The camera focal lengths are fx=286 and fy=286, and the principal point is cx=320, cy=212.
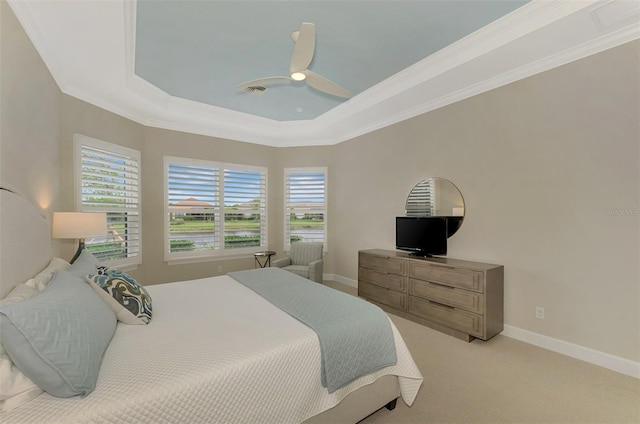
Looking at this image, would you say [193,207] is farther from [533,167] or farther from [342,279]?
[533,167]

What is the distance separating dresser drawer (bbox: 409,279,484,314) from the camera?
2.91 metres

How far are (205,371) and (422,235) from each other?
3.05 m

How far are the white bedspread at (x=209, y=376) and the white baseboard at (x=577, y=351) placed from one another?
178cm

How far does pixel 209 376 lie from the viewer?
126cm

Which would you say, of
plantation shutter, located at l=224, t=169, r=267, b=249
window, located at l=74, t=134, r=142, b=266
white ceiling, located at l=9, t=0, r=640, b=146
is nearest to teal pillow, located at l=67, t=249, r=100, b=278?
window, located at l=74, t=134, r=142, b=266

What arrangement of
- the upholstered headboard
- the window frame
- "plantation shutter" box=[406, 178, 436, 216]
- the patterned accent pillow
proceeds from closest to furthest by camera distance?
the upholstered headboard
the patterned accent pillow
"plantation shutter" box=[406, 178, 436, 216]
the window frame

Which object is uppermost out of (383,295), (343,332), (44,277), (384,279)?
(44,277)

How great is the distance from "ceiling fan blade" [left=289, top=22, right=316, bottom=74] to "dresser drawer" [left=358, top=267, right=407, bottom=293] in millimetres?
2710

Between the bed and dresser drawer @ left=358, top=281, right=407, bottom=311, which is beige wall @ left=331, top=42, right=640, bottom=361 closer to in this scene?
dresser drawer @ left=358, top=281, right=407, bottom=311

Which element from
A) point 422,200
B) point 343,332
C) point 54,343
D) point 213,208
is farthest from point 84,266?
point 422,200

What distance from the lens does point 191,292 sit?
8.34 feet

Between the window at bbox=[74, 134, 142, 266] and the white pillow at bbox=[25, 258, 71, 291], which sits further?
Answer: the window at bbox=[74, 134, 142, 266]

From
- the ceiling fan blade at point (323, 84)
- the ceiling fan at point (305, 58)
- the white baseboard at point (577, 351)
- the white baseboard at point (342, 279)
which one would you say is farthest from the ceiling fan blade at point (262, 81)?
the white baseboard at point (342, 279)

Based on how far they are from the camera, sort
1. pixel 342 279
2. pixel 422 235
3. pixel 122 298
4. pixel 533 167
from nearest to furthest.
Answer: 1. pixel 122 298
2. pixel 533 167
3. pixel 422 235
4. pixel 342 279
